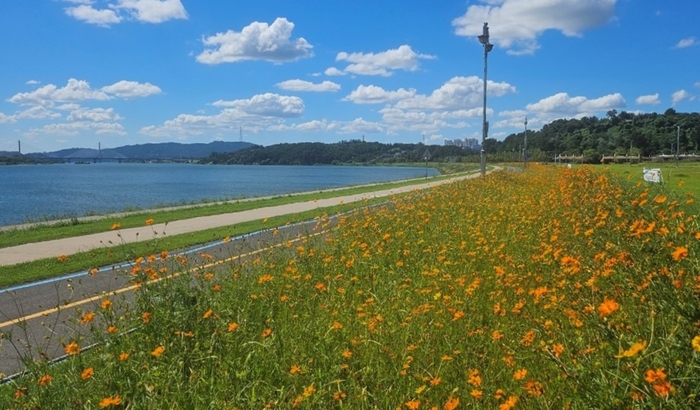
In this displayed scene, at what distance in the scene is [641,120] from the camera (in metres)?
114

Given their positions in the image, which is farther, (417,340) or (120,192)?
(120,192)

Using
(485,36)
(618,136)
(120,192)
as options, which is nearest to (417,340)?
(485,36)

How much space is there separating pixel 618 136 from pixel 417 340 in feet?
351

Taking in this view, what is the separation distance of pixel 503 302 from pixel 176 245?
9041 mm

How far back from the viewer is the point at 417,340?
432 cm

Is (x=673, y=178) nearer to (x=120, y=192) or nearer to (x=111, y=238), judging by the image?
(x=111, y=238)

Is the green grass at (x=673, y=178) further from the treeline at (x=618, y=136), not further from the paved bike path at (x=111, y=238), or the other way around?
the treeline at (x=618, y=136)

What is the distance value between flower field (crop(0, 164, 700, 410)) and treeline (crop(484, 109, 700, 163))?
85021mm

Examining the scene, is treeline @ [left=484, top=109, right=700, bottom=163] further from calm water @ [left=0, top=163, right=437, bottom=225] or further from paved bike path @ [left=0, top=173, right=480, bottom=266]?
paved bike path @ [left=0, top=173, right=480, bottom=266]

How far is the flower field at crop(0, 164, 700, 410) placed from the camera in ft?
9.18

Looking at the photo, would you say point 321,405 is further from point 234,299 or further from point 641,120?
point 641,120

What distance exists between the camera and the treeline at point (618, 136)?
97875 mm

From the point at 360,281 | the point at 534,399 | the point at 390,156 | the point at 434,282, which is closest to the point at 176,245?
the point at 360,281

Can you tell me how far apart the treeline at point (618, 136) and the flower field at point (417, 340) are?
85021 millimetres
